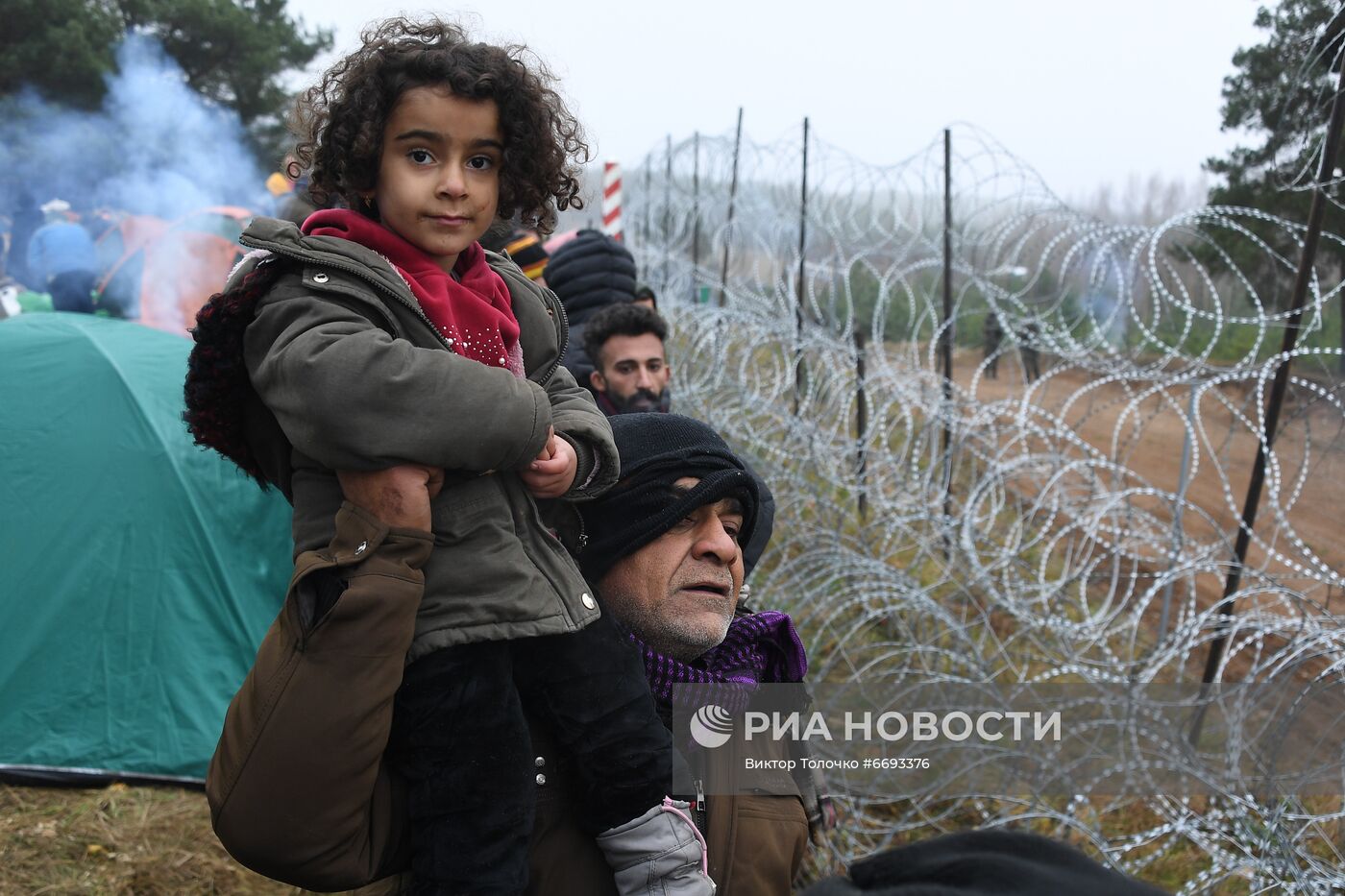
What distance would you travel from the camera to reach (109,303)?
1063 cm

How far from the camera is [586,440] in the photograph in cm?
161

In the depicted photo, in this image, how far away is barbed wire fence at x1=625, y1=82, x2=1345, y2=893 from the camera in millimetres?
3260

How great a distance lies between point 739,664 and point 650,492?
1.30ft

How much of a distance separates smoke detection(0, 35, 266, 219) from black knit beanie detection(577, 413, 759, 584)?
12.5 m

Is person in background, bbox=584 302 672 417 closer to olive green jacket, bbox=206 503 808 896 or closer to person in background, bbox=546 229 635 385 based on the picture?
person in background, bbox=546 229 635 385

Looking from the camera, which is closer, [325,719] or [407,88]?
[325,719]

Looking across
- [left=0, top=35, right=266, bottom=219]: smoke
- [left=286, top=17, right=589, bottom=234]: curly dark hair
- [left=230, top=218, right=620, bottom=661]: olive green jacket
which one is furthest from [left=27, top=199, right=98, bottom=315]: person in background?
[left=230, top=218, right=620, bottom=661]: olive green jacket

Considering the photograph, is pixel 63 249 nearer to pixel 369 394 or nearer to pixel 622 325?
pixel 622 325

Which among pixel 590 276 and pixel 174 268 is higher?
pixel 590 276

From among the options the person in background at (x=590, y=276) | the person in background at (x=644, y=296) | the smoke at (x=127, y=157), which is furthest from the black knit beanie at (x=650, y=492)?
the smoke at (x=127, y=157)

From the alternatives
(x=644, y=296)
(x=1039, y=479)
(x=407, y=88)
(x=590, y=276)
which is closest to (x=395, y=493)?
(x=407, y=88)

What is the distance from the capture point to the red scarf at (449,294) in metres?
1.48

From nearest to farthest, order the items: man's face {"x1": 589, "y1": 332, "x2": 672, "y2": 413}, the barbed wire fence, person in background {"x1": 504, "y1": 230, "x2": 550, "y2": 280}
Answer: the barbed wire fence → man's face {"x1": 589, "y1": 332, "x2": 672, "y2": 413} → person in background {"x1": 504, "y1": 230, "x2": 550, "y2": 280}

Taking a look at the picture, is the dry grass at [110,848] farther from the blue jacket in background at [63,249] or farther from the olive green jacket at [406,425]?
the blue jacket in background at [63,249]
